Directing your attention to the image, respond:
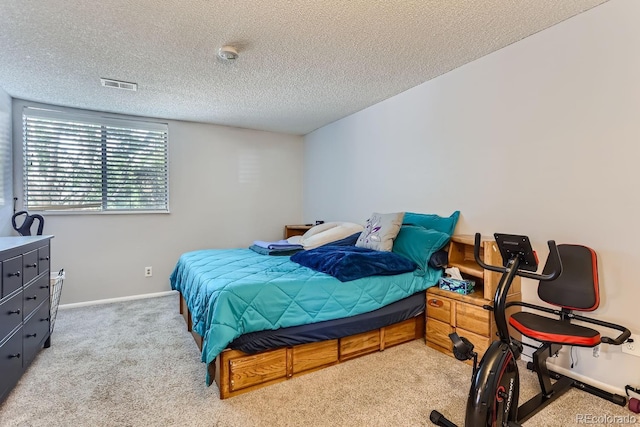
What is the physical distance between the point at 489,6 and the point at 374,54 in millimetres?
802

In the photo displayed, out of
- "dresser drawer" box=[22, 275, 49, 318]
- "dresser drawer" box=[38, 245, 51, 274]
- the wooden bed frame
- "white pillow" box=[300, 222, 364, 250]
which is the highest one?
"white pillow" box=[300, 222, 364, 250]

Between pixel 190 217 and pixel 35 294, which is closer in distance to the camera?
pixel 35 294

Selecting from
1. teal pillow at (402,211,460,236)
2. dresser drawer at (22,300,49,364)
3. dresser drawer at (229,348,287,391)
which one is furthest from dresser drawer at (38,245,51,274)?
teal pillow at (402,211,460,236)

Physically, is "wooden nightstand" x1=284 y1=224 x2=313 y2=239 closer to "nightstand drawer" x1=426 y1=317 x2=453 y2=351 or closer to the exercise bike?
"nightstand drawer" x1=426 y1=317 x2=453 y2=351

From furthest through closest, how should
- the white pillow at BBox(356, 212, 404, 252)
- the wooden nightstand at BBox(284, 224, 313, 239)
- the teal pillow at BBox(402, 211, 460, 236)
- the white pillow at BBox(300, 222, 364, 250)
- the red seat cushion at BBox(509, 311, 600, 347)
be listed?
the wooden nightstand at BBox(284, 224, 313, 239), the white pillow at BBox(300, 222, 364, 250), the white pillow at BBox(356, 212, 404, 252), the teal pillow at BBox(402, 211, 460, 236), the red seat cushion at BBox(509, 311, 600, 347)

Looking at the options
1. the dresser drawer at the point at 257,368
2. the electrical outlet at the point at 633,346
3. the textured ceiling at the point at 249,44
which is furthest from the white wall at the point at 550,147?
the dresser drawer at the point at 257,368

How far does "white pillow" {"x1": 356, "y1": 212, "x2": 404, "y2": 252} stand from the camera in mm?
2788

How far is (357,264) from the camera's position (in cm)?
236

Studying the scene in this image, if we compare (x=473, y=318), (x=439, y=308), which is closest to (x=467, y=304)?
(x=473, y=318)

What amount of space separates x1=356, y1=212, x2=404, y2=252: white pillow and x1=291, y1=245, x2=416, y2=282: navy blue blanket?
0.60 feet

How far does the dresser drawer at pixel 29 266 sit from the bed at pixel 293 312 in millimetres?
1001

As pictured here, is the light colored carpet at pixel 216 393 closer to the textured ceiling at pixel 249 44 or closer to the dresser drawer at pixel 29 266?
the dresser drawer at pixel 29 266

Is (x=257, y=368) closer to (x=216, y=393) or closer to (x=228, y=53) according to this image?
(x=216, y=393)

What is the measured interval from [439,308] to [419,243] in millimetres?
536
